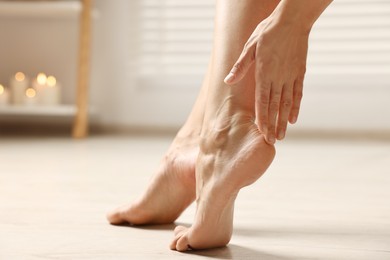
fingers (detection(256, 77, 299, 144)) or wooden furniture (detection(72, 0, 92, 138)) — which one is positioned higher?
fingers (detection(256, 77, 299, 144))

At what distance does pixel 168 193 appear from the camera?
1.14 m

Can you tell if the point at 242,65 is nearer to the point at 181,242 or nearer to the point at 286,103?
the point at 286,103

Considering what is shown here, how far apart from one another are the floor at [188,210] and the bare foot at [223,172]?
Answer: 3 centimetres

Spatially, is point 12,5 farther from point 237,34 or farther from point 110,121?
point 237,34

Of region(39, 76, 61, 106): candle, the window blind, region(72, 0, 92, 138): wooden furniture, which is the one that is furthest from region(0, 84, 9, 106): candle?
the window blind

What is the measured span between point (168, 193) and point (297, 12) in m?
0.39

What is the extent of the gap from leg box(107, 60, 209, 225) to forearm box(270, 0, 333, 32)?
0.28m

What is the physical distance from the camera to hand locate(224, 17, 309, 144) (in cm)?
88

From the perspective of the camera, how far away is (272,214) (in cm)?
128

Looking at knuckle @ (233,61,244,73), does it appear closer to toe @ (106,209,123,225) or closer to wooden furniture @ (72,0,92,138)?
toe @ (106,209,123,225)

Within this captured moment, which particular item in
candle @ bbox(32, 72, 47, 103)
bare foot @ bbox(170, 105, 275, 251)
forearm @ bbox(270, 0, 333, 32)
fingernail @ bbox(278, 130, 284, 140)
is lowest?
candle @ bbox(32, 72, 47, 103)

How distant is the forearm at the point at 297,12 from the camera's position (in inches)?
35.1

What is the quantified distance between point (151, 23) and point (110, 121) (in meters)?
0.50

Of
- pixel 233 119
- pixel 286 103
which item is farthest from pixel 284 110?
pixel 233 119
